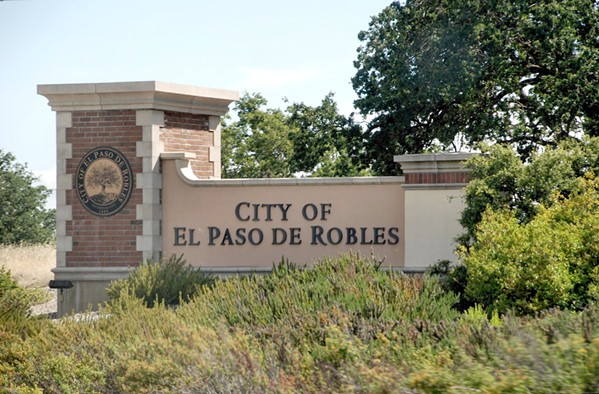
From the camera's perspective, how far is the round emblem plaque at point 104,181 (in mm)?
19594

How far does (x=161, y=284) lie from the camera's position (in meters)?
16.3

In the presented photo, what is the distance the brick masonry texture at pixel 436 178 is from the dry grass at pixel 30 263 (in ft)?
46.7

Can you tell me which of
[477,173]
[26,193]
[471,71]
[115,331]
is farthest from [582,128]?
[26,193]

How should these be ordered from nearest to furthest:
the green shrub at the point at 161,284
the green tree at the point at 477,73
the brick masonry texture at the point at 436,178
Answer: the green shrub at the point at 161,284 → the brick masonry texture at the point at 436,178 → the green tree at the point at 477,73

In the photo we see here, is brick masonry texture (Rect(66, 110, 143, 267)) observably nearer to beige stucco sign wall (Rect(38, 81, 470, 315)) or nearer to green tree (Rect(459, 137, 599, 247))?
beige stucco sign wall (Rect(38, 81, 470, 315))

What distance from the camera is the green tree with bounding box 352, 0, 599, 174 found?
25.3m

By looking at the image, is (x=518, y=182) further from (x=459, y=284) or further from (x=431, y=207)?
(x=431, y=207)

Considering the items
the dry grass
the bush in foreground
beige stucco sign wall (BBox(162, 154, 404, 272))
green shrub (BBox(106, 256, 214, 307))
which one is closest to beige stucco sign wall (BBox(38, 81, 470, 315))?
beige stucco sign wall (BBox(162, 154, 404, 272))

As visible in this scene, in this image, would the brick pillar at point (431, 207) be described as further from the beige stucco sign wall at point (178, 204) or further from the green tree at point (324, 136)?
the green tree at point (324, 136)

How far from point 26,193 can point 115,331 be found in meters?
39.4

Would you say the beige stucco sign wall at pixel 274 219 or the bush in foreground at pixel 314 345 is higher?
the beige stucco sign wall at pixel 274 219

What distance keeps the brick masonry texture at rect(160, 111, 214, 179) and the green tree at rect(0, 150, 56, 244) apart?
28.5 m

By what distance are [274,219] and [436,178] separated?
326 cm

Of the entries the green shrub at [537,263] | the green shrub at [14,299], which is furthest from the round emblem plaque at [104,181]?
the green shrub at [537,263]
